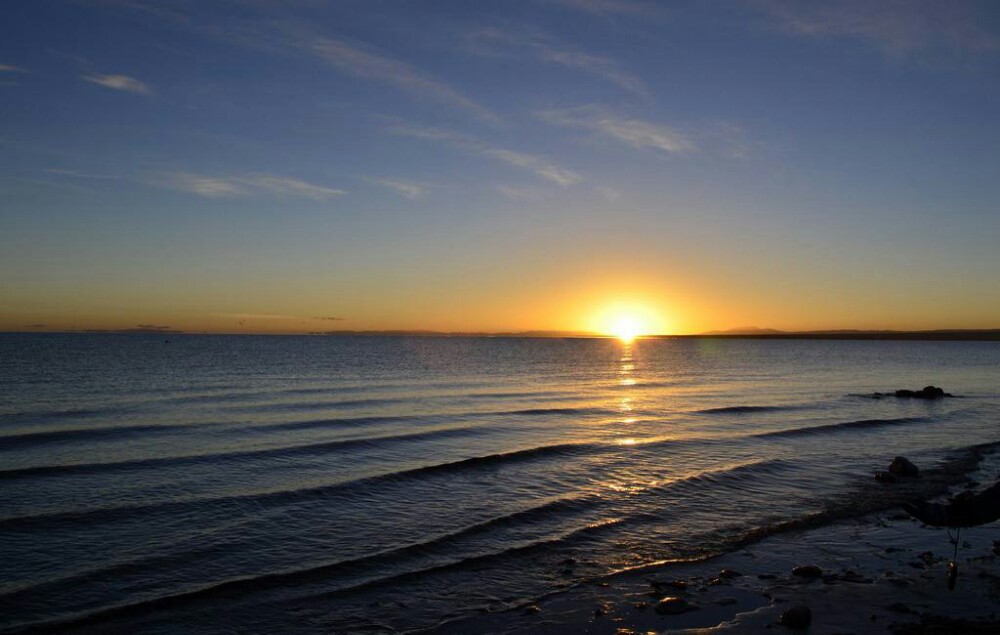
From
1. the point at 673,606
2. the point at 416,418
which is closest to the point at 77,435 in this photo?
the point at 416,418

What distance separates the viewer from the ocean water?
39.0 feet

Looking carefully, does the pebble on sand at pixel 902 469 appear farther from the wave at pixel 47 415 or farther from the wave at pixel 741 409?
the wave at pixel 47 415

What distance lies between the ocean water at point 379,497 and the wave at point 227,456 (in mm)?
151

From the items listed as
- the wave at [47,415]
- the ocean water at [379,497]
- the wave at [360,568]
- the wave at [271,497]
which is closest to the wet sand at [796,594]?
the ocean water at [379,497]

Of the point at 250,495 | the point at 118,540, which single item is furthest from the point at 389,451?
the point at 118,540

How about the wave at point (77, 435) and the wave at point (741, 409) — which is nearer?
the wave at point (77, 435)

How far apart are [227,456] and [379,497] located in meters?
8.34

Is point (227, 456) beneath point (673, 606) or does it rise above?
beneath

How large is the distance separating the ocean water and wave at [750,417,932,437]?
281 mm

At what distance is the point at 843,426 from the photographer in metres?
34.2

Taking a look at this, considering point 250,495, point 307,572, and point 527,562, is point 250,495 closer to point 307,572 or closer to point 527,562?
point 307,572

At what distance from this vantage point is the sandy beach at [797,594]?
412 inches

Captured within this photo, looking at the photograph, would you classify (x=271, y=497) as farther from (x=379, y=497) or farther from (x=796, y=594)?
(x=796, y=594)

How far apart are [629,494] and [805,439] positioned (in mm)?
14570
